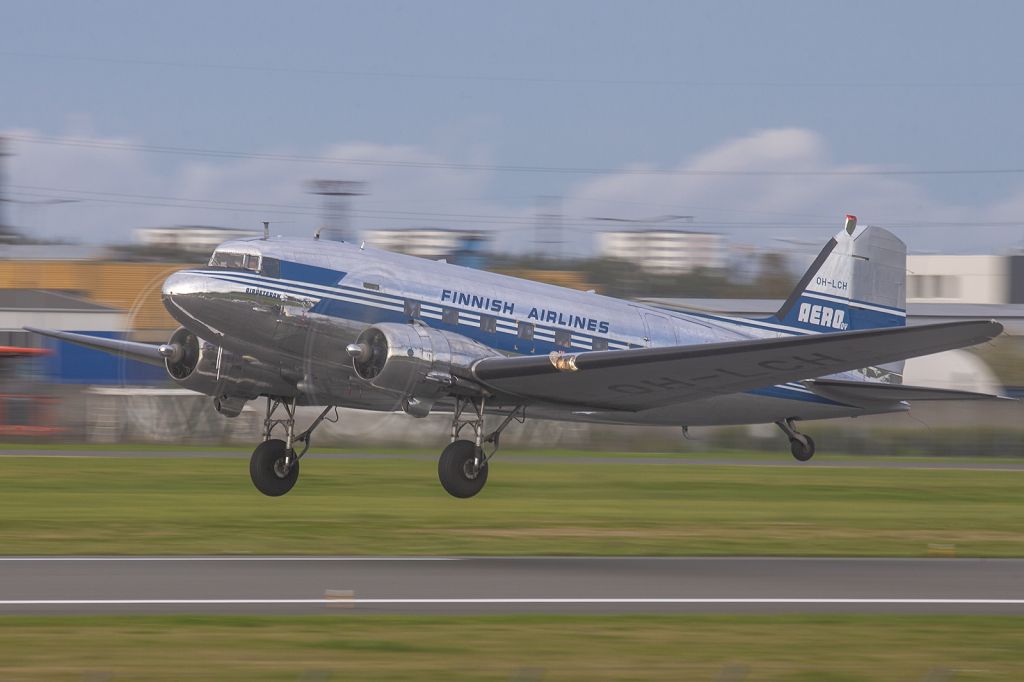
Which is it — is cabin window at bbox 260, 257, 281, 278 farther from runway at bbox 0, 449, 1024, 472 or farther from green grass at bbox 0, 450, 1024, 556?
runway at bbox 0, 449, 1024, 472

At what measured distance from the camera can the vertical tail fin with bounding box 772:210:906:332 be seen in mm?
26094

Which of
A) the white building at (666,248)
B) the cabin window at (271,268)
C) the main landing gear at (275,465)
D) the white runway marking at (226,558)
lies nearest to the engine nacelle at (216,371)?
the main landing gear at (275,465)

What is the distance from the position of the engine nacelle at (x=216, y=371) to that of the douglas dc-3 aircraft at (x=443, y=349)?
24 mm

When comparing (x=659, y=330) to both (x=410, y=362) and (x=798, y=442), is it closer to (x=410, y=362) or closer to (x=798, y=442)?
(x=798, y=442)

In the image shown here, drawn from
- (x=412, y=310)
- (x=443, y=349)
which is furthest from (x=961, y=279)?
(x=443, y=349)

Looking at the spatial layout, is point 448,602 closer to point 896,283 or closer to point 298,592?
point 298,592

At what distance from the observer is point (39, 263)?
68938 millimetres

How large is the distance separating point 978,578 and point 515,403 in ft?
27.3

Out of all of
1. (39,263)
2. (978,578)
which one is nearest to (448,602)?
(978,578)

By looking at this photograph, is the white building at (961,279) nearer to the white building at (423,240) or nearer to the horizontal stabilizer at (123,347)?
the white building at (423,240)

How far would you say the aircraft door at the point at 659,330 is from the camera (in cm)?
2269

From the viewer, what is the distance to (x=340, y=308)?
64.7ft
